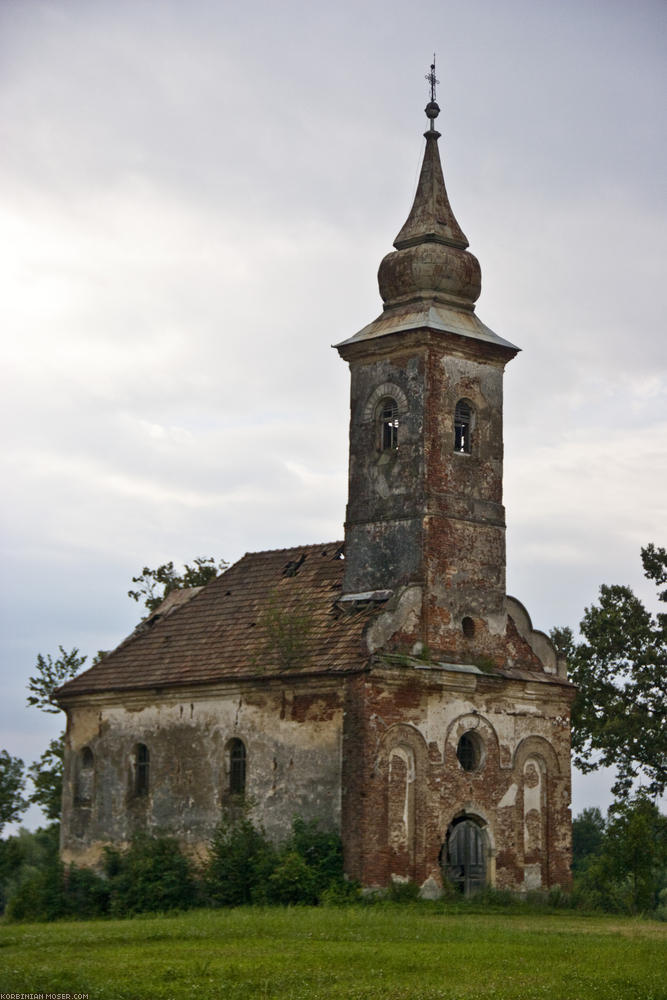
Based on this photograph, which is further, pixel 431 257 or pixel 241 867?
pixel 431 257

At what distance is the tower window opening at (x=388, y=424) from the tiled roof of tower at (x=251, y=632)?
3.27m

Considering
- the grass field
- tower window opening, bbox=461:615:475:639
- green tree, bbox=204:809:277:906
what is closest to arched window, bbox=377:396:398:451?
tower window opening, bbox=461:615:475:639

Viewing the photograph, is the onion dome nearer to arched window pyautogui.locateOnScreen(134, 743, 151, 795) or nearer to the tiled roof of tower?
the tiled roof of tower

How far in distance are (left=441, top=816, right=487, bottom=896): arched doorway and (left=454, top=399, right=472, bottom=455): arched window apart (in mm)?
8117

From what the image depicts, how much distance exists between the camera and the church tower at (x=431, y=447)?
34.7 metres

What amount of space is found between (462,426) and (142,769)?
11.0m

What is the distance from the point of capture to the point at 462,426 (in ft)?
119

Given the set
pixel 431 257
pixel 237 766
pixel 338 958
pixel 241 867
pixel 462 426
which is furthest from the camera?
pixel 431 257

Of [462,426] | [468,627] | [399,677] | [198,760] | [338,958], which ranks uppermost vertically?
[462,426]

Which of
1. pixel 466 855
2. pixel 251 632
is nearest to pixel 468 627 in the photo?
pixel 466 855

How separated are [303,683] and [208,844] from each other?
4.52 m

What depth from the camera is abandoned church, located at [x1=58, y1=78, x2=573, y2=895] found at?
3284cm

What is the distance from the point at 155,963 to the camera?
73.7 ft

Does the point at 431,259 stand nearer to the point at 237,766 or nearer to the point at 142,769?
the point at 237,766
